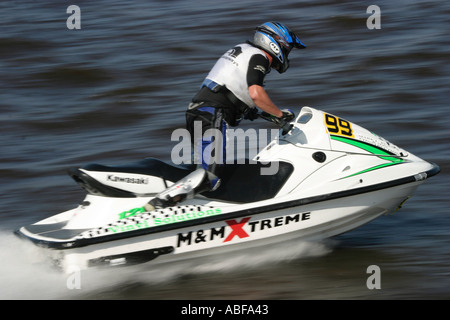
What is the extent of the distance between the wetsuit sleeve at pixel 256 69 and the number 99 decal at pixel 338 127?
30.7 inches

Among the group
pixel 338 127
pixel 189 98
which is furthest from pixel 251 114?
pixel 189 98

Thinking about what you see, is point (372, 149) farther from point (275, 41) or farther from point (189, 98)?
point (189, 98)

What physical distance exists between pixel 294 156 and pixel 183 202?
1113 millimetres

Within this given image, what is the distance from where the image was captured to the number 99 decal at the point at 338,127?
6.59 metres

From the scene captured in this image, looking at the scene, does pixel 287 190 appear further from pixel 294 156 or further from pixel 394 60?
pixel 394 60

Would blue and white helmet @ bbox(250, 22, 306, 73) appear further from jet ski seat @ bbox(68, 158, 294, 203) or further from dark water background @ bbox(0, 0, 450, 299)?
dark water background @ bbox(0, 0, 450, 299)

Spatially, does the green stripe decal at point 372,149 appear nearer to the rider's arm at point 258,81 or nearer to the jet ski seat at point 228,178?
the jet ski seat at point 228,178

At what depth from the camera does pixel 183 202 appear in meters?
6.21

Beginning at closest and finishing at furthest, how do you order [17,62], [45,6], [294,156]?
[294,156]
[17,62]
[45,6]

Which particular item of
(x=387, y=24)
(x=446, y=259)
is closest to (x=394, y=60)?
(x=387, y=24)

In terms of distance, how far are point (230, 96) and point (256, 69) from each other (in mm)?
334

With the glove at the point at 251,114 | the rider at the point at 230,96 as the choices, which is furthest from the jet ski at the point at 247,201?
the glove at the point at 251,114

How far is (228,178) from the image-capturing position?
21.2 feet

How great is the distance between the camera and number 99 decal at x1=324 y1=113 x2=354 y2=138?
659 cm
